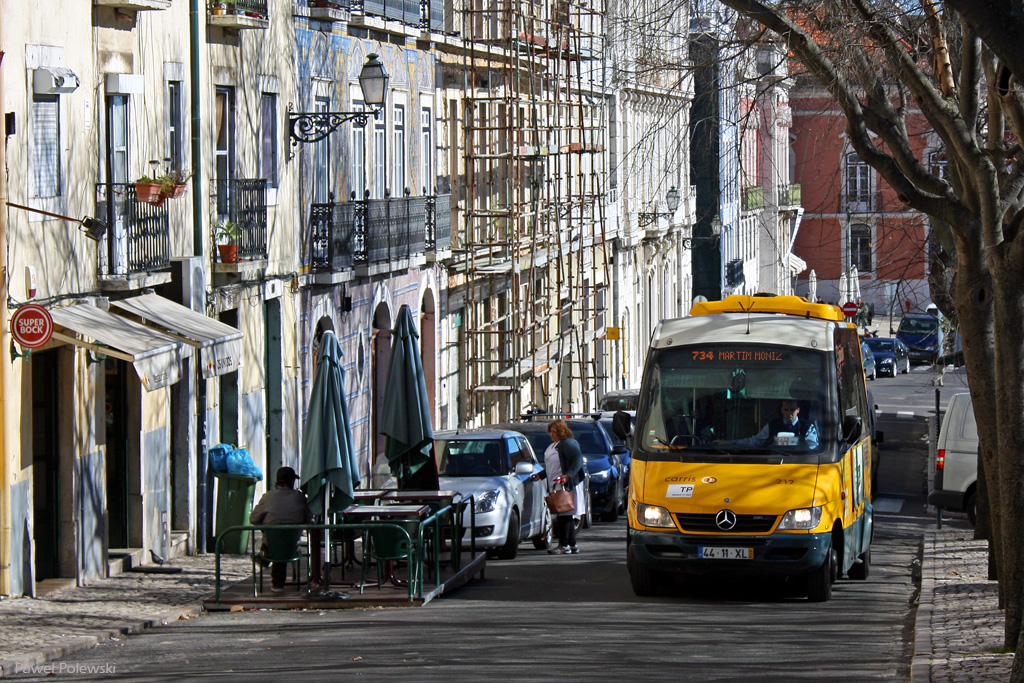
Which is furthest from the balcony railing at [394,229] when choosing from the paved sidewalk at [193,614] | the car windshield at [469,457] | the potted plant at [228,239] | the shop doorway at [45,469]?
the shop doorway at [45,469]

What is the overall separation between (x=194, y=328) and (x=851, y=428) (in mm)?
7535

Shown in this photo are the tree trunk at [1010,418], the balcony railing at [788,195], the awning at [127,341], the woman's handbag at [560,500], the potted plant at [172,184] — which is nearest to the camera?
the tree trunk at [1010,418]

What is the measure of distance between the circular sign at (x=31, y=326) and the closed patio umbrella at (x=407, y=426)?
12.2ft

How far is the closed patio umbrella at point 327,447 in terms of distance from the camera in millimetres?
Answer: 16188

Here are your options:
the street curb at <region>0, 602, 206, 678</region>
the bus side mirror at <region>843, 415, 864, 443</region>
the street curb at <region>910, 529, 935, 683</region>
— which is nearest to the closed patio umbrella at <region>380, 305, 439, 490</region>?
the street curb at <region>0, 602, 206, 678</region>

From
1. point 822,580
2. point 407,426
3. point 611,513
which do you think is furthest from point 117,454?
point 611,513

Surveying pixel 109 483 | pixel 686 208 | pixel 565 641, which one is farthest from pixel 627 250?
pixel 565 641

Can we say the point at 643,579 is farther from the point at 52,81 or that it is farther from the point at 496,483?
the point at 52,81

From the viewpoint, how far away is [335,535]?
1633 cm

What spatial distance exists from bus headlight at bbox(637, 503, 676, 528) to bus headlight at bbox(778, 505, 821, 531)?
104 centimetres

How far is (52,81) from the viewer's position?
658 inches

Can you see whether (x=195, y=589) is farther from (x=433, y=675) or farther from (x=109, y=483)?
(x=433, y=675)

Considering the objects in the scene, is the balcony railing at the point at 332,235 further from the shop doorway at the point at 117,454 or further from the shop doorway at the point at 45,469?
the shop doorway at the point at 45,469

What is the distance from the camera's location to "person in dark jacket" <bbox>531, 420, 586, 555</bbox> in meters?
20.0
